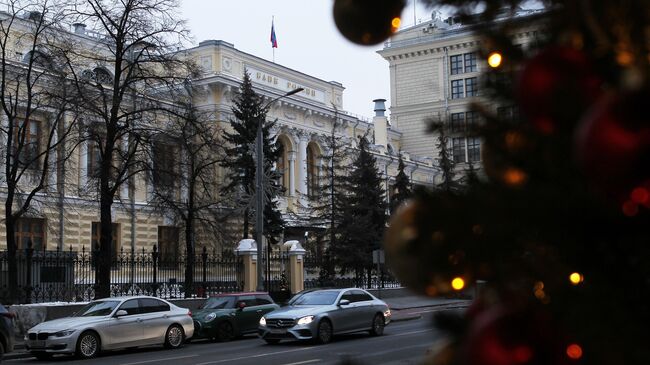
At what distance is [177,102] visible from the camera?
24891 millimetres

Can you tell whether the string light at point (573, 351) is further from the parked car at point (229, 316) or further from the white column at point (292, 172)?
the white column at point (292, 172)

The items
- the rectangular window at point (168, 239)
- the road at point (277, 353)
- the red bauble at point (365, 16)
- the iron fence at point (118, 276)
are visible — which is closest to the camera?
the red bauble at point (365, 16)

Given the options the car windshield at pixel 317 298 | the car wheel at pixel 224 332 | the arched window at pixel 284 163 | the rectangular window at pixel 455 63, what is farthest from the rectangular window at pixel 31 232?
the rectangular window at pixel 455 63

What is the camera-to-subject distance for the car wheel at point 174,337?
19203 millimetres

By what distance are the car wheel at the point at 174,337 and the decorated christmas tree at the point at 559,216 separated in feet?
60.3

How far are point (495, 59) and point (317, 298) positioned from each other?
1871 centimetres

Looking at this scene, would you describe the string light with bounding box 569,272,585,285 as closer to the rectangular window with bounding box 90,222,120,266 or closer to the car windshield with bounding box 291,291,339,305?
the car windshield with bounding box 291,291,339,305

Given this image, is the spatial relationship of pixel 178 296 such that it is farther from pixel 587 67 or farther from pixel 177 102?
pixel 587 67

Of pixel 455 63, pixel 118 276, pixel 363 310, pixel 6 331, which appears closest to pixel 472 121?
pixel 6 331

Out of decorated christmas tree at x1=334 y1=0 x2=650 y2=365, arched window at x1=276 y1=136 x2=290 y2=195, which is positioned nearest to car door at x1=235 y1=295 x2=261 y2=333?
decorated christmas tree at x1=334 y1=0 x2=650 y2=365

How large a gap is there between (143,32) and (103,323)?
1037cm

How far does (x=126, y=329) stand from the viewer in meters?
18.1

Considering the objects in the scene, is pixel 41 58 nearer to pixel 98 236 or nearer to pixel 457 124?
pixel 98 236

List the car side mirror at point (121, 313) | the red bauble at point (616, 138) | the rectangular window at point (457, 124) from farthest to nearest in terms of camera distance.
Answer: the car side mirror at point (121, 313) < the rectangular window at point (457, 124) < the red bauble at point (616, 138)
